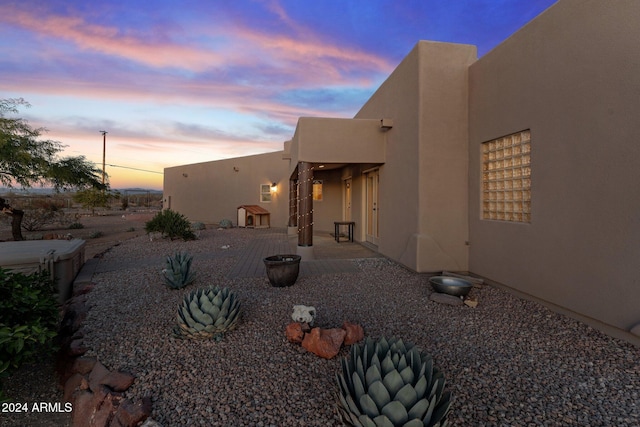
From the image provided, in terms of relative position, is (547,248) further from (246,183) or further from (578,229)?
(246,183)

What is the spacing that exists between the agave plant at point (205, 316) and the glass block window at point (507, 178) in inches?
170

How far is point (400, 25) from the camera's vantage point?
8570 mm

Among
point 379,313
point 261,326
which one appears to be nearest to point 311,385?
point 261,326

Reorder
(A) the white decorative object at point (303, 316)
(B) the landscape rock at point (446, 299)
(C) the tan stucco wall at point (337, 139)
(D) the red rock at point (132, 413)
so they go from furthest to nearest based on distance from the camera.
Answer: (C) the tan stucco wall at point (337, 139), (B) the landscape rock at point (446, 299), (A) the white decorative object at point (303, 316), (D) the red rock at point (132, 413)

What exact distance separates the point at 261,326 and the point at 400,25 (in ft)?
29.1

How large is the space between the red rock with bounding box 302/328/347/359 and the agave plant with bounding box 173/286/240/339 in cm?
87

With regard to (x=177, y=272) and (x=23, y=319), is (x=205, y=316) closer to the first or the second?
(x=23, y=319)

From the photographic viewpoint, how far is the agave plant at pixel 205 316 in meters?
3.03

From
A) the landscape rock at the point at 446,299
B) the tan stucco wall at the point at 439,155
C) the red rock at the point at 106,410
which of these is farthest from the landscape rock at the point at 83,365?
the tan stucco wall at the point at 439,155

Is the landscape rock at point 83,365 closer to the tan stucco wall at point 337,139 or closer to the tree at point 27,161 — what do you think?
the tan stucco wall at point 337,139

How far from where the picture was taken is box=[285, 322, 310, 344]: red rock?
117 inches

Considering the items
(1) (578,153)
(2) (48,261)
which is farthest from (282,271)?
(1) (578,153)

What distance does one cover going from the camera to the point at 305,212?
730 centimetres

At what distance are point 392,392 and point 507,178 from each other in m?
4.37
